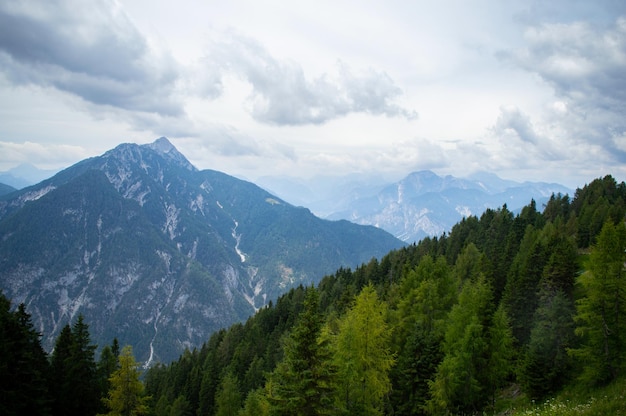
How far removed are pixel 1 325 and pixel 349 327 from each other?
A: 26.6 m

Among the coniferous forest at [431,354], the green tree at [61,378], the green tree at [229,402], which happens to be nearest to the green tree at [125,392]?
the coniferous forest at [431,354]

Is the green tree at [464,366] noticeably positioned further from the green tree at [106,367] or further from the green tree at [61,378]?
the green tree at [106,367]

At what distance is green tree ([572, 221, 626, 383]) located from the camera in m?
23.9

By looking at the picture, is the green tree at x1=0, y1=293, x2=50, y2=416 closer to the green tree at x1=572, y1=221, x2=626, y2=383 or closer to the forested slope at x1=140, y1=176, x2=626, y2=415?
the forested slope at x1=140, y1=176, x2=626, y2=415

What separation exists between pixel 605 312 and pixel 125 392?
3579cm

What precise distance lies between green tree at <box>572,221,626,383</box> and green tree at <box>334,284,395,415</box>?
12.8 meters

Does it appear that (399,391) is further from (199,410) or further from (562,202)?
(562,202)

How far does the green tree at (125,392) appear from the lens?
30.2 meters

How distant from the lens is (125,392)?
101 feet

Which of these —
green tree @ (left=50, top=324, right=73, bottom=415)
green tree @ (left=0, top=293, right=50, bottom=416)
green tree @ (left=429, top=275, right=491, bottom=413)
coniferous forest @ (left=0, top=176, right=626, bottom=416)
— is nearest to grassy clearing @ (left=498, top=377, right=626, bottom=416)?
coniferous forest @ (left=0, top=176, right=626, bottom=416)

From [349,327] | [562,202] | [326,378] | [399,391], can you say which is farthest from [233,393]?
[562,202]

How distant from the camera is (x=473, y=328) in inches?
1060

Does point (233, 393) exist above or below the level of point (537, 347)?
below

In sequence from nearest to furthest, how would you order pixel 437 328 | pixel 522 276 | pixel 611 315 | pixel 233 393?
1. pixel 611 315
2. pixel 437 328
3. pixel 522 276
4. pixel 233 393
